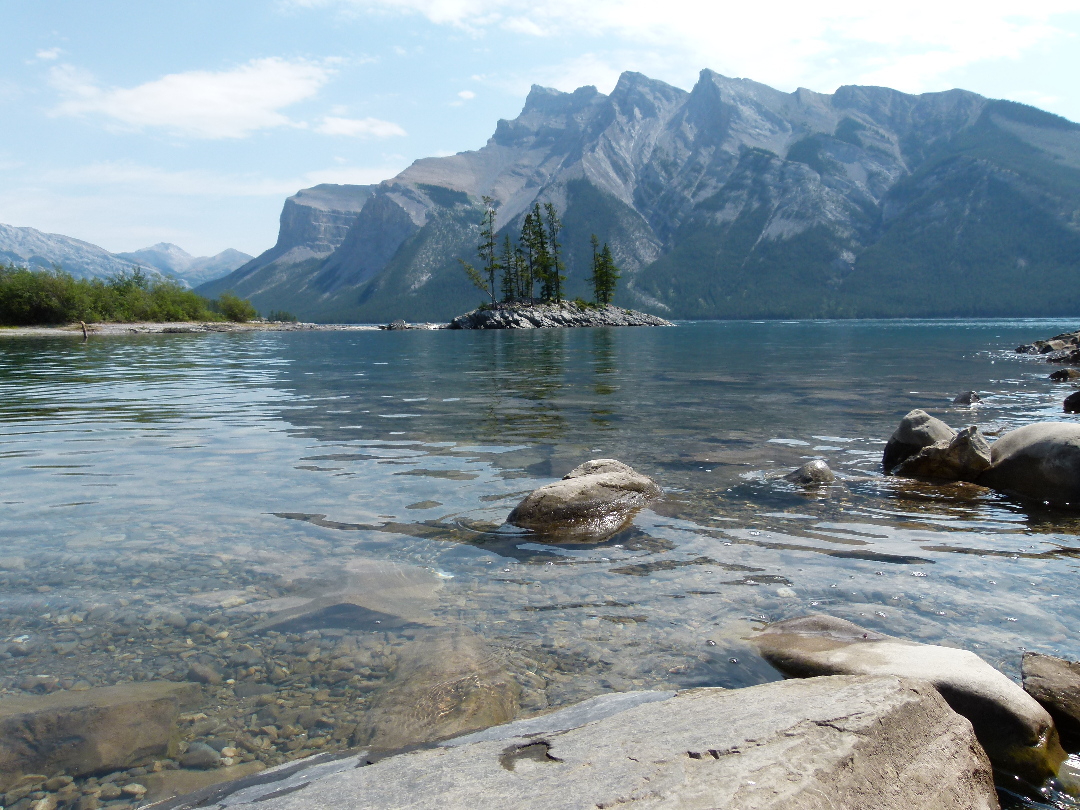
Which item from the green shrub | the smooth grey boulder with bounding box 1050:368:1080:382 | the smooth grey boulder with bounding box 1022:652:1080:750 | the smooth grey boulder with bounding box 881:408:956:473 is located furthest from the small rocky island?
the smooth grey boulder with bounding box 1022:652:1080:750

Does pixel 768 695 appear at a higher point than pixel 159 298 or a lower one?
lower

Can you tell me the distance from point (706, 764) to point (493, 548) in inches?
221

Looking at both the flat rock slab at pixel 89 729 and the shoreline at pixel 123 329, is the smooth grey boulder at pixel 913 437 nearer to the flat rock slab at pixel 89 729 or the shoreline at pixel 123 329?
the flat rock slab at pixel 89 729

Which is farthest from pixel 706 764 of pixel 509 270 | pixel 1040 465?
pixel 509 270

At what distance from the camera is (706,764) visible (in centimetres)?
312

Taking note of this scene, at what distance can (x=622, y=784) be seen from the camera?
9.87 feet

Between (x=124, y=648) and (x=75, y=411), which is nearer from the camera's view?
(x=124, y=648)

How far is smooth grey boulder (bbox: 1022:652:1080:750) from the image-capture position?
440 cm

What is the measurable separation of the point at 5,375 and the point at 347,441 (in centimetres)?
3069

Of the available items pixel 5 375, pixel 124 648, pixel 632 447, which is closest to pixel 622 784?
pixel 124 648

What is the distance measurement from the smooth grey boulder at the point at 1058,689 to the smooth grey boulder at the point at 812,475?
657 centimetres

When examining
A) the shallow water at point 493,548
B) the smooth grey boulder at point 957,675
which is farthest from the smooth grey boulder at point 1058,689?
the shallow water at point 493,548

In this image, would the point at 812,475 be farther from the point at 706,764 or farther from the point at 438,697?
the point at 706,764

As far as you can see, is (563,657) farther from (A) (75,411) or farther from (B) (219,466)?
(A) (75,411)
